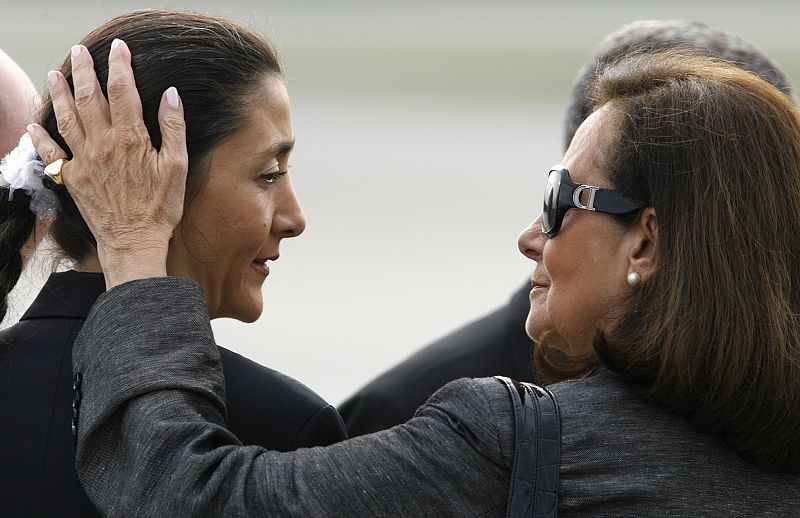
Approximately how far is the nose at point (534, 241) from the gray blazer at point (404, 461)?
360 mm

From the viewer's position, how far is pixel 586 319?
1.79 metres

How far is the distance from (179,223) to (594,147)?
2.23ft

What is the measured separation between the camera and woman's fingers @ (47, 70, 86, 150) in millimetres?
1834

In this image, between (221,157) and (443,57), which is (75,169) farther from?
(443,57)

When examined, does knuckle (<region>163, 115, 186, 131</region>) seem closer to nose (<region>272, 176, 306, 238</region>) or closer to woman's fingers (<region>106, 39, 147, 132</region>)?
woman's fingers (<region>106, 39, 147, 132</region>)

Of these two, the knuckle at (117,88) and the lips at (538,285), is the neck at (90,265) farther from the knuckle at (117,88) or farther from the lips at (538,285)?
the lips at (538,285)

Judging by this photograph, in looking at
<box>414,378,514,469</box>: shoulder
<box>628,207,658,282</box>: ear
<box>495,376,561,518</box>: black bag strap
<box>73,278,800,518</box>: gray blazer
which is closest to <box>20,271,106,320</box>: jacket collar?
<box>73,278,800,518</box>: gray blazer

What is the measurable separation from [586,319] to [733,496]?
35cm

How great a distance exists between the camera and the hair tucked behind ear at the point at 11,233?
1.96 meters

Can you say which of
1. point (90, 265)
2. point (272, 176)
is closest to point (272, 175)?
point (272, 176)

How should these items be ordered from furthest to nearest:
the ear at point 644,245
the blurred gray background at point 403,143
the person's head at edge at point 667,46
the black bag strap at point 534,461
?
1. the blurred gray background at point 403,143
2. the person's head at edge at point 667,46
3. the ear at point 644,245
4. the black bag strap at point 534,461

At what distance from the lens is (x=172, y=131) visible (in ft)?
5.99

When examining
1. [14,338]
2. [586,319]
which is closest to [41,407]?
[14,338]

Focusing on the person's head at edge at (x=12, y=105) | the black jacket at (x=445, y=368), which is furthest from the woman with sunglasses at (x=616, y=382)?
the black jacket at (x=445, y=368)
